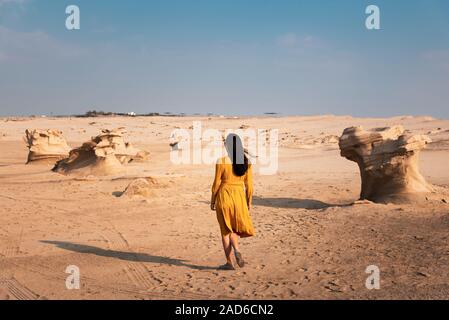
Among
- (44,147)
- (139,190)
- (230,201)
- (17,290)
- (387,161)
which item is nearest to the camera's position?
(17,290)

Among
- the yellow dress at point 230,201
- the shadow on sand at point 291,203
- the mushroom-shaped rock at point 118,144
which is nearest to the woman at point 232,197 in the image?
the yellow dress at point 230,201

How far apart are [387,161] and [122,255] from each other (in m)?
5.87

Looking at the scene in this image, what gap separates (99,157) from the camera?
54.3 ft

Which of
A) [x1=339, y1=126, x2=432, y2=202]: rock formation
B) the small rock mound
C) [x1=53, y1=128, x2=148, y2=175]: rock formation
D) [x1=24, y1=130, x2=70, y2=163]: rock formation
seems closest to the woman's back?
[x1=339, y1=126, x2=432, y2=202]: rock formation

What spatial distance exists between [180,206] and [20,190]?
5.44 m

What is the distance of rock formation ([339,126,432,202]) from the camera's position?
31.3 feet

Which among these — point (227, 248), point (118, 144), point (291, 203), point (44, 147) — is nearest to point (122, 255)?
point (227, 248)

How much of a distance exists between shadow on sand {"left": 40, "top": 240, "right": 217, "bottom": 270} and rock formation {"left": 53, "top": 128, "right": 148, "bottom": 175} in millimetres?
8788

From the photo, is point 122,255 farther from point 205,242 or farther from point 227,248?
point 227,248

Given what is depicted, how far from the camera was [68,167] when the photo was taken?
17.3 meters

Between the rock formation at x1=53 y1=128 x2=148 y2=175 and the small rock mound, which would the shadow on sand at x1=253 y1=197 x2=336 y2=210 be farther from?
the rock formation at x1=53 y1=128 x2=148 y2=175

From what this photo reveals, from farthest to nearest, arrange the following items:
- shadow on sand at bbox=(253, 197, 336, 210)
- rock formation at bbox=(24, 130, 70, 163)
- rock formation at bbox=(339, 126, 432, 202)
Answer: rock formation at bbox=(24, 130, 70, 163)
shadow on sand at bbox=(253, 197, 336, 210)
rock formation at bbox=(339, 126, 432, 202)
